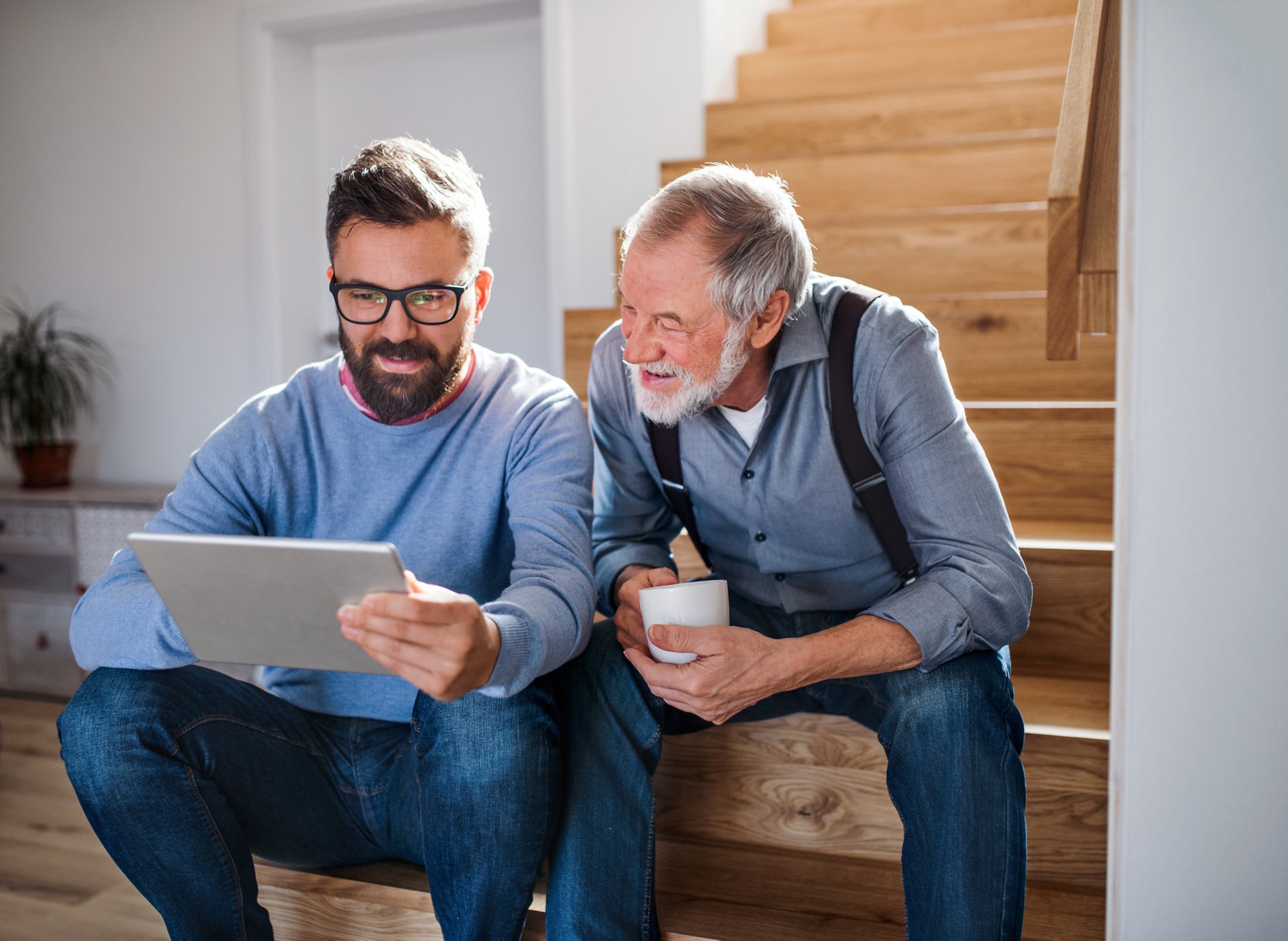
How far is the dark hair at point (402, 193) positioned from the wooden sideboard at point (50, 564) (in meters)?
1.94

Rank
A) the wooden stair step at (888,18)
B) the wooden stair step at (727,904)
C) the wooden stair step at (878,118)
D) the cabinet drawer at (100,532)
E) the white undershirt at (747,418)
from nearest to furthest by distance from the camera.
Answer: the wooden stair step at (727,904) < the white undershirt at (747,418) < the wooden stair step at (878,118) < the wooden stair step at (888,18) < the cabinet drawer at (100,532)

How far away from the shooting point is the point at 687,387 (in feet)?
4.33

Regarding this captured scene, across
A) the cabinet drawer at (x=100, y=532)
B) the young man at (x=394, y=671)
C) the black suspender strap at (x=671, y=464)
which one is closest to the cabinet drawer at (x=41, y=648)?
the cabinet drawer at (x=100, y=532)

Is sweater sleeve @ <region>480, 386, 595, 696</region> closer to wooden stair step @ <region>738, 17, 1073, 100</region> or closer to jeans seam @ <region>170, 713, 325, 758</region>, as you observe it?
jeans seam @ <region>170, 713, 325, 758</region>

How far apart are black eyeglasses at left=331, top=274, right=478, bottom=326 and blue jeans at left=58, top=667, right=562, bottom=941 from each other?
0.47 meters

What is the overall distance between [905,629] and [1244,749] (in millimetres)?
434

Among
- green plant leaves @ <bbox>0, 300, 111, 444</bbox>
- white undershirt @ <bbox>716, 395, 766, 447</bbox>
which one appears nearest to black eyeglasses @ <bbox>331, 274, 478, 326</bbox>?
white undershirt @ <bbox>716, 395, 766, 447</bbox>

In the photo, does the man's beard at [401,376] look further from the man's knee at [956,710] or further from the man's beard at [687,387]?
the man's knee at [956,710]

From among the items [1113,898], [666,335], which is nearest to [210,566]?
[666,335]

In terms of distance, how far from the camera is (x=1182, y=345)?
0.72 m

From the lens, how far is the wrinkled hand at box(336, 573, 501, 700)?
2.95 feet

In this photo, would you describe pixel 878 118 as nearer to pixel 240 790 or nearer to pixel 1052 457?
pixel 1052 457

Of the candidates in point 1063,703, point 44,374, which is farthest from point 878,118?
point 44,374

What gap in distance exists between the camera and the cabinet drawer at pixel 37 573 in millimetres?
3055
